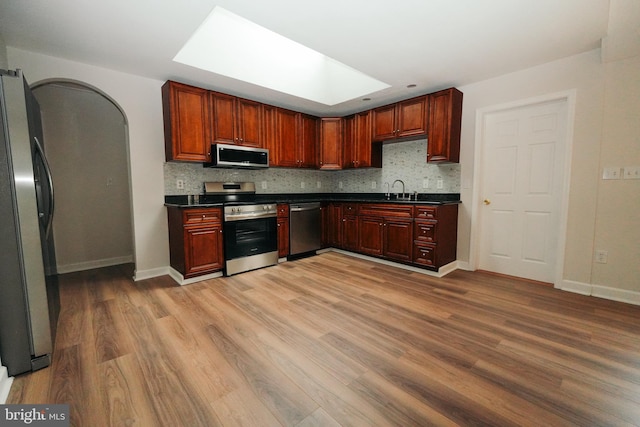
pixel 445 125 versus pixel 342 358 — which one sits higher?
pixel 445 125

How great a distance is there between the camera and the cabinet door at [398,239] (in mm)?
3621

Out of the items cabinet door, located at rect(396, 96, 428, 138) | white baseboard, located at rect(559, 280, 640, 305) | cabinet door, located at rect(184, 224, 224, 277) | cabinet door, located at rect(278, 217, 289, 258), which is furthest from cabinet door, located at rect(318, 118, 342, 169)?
white baseboard, located at rect(559, 280, 640, 305)

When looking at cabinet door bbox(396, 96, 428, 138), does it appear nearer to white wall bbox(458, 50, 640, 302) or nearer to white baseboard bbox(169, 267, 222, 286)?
white wall bbox(458, 50, 640, 302)

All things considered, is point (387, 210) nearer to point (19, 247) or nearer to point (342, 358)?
point (342, 358)

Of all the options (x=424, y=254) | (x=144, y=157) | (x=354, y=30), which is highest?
(x=354, y=30)

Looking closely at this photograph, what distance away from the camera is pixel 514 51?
8.80 feet

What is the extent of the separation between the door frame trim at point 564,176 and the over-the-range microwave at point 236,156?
286 cm

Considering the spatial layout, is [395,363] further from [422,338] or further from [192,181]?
[192,181]

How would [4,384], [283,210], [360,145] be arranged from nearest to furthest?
[4,384] → [283,210] → [360,145]

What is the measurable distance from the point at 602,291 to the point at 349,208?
9.84 ft

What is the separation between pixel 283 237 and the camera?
4.03 metres

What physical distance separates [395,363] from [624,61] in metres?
3.45

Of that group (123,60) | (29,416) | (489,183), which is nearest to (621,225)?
(489,183)

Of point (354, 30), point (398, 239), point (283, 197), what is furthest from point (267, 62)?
point (398, 239)
